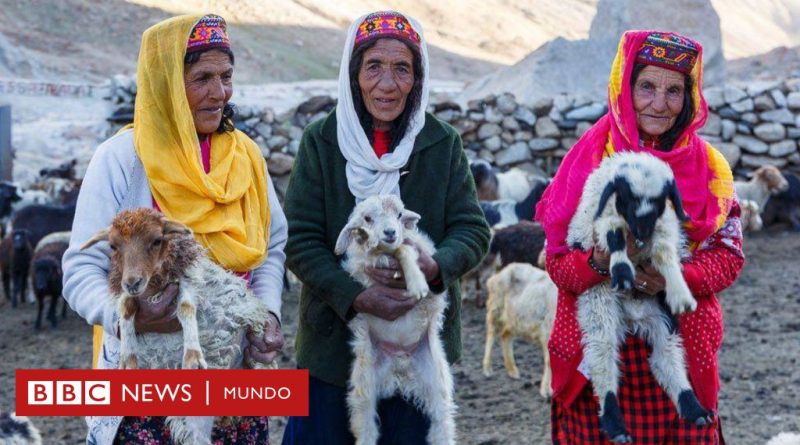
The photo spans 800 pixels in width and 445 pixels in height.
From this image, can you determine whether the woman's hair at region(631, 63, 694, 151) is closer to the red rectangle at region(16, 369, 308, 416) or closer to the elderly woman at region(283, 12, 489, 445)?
the elderly woman at region(283, 12, 489, 445)

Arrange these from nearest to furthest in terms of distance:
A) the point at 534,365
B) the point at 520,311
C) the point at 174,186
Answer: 1. the point at 174,186
2. the point at 520,311
3. the point at 534,365

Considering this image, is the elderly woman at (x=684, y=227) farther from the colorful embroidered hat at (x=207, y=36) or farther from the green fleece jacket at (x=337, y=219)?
the colorful embroidered hat at (x=207, y=36)

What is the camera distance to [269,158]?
46.8ft

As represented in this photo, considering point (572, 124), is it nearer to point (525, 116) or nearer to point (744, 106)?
point (525, 116)

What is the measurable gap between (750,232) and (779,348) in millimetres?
5939

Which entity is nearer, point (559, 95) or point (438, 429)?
point (438, 429)

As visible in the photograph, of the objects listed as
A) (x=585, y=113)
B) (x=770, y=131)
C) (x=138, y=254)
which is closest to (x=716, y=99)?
(x=770, y=131)

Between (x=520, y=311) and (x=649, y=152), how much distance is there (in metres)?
4.34

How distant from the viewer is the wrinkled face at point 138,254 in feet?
9.59

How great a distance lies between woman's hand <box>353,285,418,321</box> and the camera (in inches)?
134

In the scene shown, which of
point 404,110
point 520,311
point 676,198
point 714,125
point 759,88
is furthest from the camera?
point 759,88

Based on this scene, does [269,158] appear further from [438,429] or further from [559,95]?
[438,429]

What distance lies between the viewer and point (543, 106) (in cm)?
1508

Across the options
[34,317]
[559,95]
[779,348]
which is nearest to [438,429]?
[779,348]
